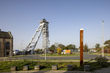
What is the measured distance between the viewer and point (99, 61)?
18156 mm

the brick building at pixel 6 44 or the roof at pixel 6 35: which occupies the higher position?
the roof at pixel 6 35

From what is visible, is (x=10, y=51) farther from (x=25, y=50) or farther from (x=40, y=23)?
(x=40, y=23)

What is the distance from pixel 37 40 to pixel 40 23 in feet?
33.1

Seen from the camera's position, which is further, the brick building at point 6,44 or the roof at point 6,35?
the roof at point 6,35

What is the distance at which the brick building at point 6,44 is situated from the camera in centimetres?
5166

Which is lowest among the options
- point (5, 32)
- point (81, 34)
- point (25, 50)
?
point (25, 50)

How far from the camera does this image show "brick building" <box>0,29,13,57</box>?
5166cm

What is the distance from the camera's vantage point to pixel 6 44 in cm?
5447

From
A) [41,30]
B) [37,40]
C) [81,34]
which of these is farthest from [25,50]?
[81,34]

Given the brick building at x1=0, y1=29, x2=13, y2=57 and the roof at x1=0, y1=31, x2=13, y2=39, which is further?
the roof at x1=0, y1=31, x2=13, y2=39

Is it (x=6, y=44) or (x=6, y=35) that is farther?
Answer: (x=6, y=35)

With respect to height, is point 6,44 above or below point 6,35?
below

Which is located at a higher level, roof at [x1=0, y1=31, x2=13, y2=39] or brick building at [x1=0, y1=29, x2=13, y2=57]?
roof at [x1=0, y1=31, x2=13, y2=39]

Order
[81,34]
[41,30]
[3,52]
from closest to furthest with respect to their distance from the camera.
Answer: [81,34] → [3,52] → [41,30]
